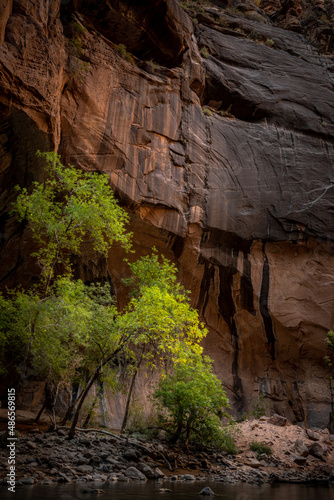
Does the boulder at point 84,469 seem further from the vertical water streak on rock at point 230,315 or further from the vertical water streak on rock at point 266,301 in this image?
the vertical water streak on rock at point 266,301

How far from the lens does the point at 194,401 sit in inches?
473

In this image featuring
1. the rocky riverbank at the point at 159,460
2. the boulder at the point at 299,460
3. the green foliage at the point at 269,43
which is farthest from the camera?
the green foliage at the point at 269,43

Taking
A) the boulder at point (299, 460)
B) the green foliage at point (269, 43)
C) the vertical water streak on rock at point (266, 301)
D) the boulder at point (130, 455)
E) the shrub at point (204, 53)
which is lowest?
the boulder at point (299, 460)

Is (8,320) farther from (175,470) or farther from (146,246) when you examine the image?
(146,246)

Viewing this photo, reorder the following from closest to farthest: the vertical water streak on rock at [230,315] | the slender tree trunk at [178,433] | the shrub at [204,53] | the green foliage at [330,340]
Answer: the slender tree trunk at [178,433] < the green foliage at [330,340] < the vertical water streak on rock at [230,315] < the shrub at [204,53]

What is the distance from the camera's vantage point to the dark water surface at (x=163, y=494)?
652 cm

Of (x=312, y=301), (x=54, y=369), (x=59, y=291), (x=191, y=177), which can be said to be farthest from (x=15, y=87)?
(x=312, y=301)

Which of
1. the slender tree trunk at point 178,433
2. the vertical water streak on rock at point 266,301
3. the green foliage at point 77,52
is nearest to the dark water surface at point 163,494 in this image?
the slender tree trunk at point 178,433

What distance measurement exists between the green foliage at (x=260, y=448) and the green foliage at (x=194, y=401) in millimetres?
3283

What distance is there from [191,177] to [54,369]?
12869mm

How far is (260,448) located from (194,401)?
18.2ft

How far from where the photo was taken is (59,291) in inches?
462

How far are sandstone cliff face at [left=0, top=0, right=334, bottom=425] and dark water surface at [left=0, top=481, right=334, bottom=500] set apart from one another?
11136mm

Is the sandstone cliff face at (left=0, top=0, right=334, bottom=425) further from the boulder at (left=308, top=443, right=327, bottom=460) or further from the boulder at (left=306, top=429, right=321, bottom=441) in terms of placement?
the boulder at (left=308, top=443, right=327, bottom=460)
